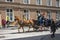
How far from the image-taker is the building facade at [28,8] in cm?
4322

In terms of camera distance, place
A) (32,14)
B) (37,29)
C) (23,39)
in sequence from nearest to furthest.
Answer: (23,39)
(37,29)
(32,14)

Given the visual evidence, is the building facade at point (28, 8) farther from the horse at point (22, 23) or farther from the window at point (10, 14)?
the horse at point (22, 23)

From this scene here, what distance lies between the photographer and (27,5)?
46906 mm

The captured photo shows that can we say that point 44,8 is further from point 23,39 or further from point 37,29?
point 23,39

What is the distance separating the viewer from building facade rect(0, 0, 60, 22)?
4322 centimetres

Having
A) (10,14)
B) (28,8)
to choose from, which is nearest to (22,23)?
(10,14)

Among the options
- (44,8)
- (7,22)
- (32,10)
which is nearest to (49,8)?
(44,8)

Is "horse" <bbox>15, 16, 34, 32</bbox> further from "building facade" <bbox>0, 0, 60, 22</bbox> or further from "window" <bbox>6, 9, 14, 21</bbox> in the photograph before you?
"window" <bbox>6, 9, 14, 21</bbox>

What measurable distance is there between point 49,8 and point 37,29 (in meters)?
18.7

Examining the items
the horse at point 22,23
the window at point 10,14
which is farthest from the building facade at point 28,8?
the horse at point 22,23

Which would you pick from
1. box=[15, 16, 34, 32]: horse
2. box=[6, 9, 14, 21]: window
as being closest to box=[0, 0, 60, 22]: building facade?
box=[6, 9, 14, 21]: window

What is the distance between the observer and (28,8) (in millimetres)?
47125

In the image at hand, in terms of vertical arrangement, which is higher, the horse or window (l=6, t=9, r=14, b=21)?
the horse

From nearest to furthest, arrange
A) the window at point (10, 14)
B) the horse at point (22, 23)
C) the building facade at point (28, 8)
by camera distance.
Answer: the horse at point (22, 23), the building facade at point (28, 8), the window at point (10, 14)
